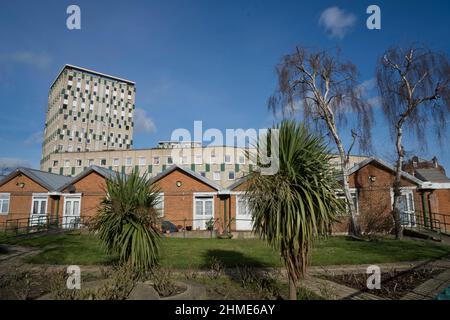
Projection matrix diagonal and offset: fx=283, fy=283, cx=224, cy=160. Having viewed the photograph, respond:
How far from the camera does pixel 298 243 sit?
5.20 meters

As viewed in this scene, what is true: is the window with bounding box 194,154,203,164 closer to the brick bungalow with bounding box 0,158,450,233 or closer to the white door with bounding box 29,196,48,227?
the brick bungalow with bounding box 0,158,450,233

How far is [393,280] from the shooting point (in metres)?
7.55

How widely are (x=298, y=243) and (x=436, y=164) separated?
39.3 metres

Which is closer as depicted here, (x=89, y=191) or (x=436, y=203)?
(x=436, y=203)

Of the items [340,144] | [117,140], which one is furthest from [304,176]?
[117,140]

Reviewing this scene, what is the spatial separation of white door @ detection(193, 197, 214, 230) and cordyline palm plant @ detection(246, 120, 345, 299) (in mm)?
15764

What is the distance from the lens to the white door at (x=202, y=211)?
21.2 m

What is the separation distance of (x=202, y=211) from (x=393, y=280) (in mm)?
15170

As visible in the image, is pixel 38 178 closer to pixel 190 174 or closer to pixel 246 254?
pixel 190 174

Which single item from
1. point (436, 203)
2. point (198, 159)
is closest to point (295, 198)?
point (436, 203)

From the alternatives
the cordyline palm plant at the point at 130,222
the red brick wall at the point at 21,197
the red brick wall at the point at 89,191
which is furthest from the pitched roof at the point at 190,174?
the cordyline palm plant at the point at 130,222

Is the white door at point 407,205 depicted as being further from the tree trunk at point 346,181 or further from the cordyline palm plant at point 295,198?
the cordyline palm plant at point 295,198

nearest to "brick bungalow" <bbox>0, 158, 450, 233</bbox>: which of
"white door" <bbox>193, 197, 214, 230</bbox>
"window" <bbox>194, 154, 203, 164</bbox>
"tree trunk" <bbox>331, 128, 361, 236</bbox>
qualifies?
"white door" <bbox>193, 197, 214, 230</bbox>
